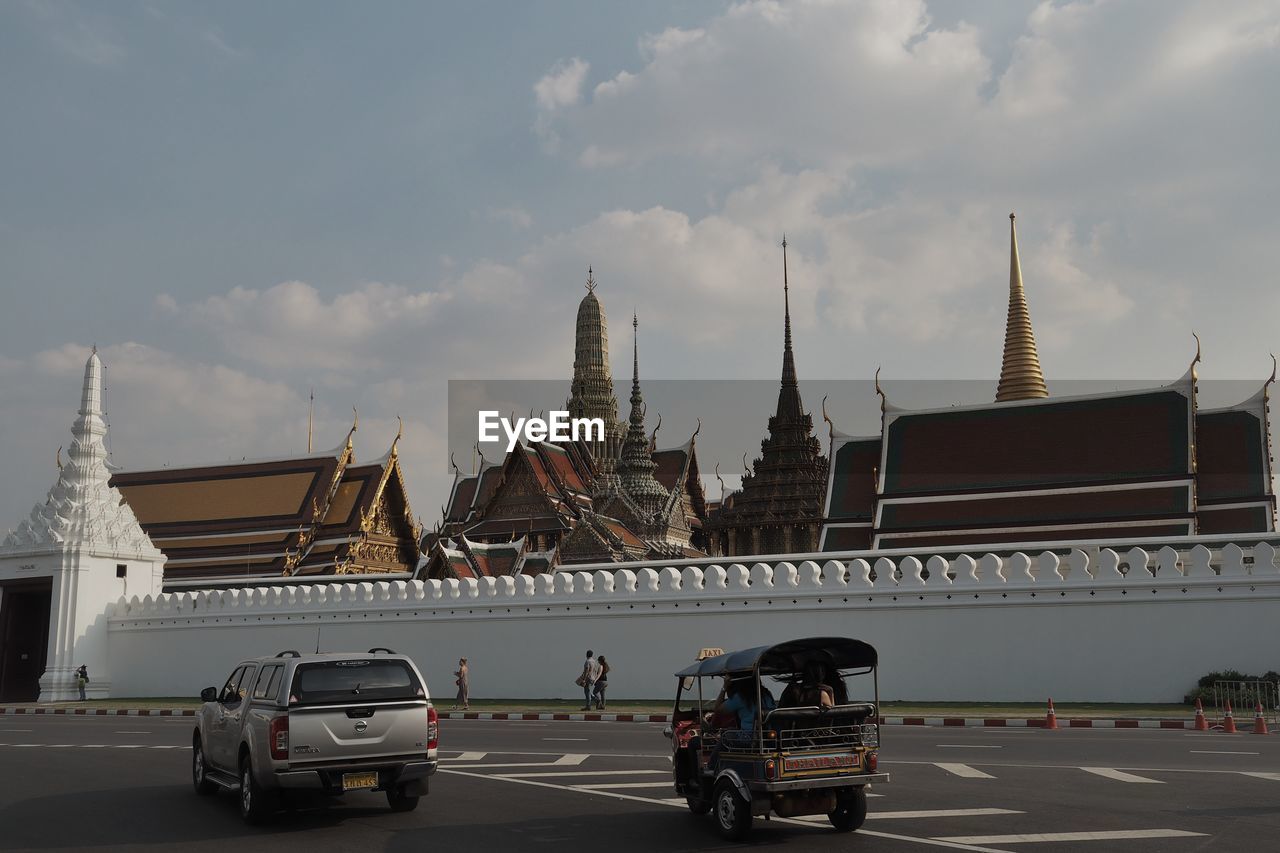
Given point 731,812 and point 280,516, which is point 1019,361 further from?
point 731,812

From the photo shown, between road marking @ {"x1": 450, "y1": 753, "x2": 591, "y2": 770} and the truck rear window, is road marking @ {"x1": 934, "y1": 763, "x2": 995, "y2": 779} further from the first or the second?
the truck rear window

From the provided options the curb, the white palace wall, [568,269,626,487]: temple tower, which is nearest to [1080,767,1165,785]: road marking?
the curb

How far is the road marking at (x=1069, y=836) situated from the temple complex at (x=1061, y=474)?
2010 cm

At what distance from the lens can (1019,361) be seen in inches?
1634

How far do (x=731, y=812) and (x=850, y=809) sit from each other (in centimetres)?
84

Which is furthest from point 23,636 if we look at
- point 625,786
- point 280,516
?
point 625,786

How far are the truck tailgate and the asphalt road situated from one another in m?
0.52

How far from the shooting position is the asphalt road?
8.24m

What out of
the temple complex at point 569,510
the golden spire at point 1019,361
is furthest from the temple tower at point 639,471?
the golden spire at point 1019,361

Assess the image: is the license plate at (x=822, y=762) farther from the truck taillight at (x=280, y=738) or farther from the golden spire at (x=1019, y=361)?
the golden spire at (x=1019, y=361)

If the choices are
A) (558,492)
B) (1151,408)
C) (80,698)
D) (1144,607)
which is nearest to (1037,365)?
(1151,408)

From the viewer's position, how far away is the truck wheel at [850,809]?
8562mm

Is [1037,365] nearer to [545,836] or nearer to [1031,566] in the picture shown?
[1031,566]

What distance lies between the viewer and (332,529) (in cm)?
4275
